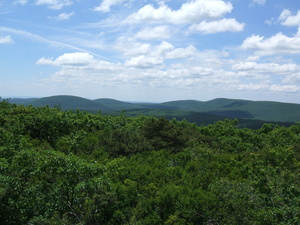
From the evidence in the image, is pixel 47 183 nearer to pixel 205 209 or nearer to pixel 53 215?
pixel 53 215

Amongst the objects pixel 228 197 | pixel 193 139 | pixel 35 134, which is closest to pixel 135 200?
pixel 228 197

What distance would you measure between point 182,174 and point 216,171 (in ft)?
6.12

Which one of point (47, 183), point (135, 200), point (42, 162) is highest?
point (42, 162)

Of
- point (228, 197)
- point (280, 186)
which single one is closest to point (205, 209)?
point (228, 197)

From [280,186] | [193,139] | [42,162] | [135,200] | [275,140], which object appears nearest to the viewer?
[42,162]

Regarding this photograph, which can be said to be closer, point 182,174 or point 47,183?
point 47,183

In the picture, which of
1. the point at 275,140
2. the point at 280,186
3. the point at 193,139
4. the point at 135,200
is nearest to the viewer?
the point at 280,186

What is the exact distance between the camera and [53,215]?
9203 millimetres

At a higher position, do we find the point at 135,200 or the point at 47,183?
the point at 47,183

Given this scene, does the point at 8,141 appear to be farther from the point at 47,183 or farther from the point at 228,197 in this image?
the point at 228,197

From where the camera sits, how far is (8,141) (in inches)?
534

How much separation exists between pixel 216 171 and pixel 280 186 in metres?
4.71

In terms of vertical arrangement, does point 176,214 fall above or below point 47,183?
below

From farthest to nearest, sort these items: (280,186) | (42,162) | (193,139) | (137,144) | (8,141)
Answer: (193,139) → (137,144) → (8,141) → (280,186) → (42,162)
